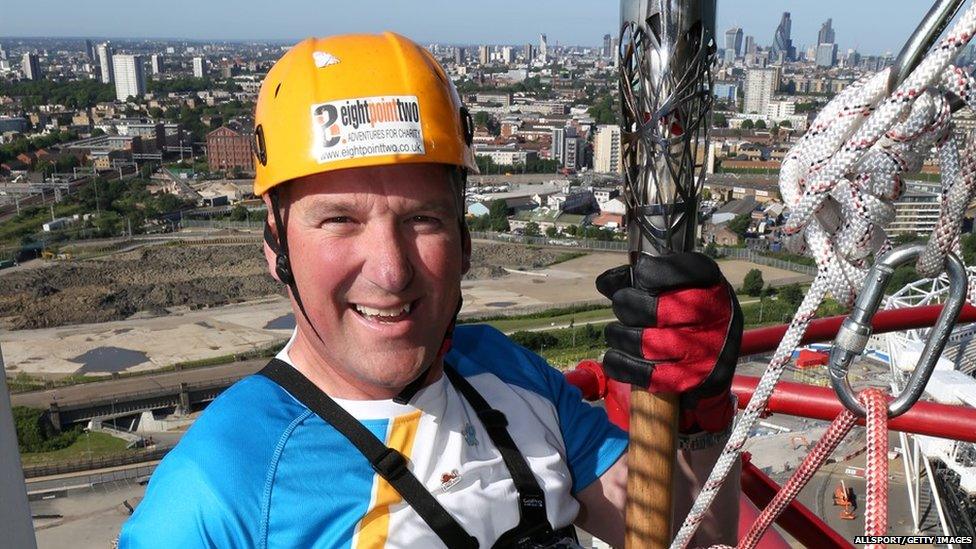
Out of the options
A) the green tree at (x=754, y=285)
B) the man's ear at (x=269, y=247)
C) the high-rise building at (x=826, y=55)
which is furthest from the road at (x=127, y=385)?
the high-rise building at (x=826, y=55)

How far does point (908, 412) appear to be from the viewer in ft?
5.38

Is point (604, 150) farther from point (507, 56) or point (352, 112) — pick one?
point (507, 56)

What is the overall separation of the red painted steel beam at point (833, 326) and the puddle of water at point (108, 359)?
53.7 feet

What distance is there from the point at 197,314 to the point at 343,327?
20.2 m

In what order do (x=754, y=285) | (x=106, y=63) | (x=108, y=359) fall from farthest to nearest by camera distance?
(x=106, y=63) < (x=754, y=285) < (x=108, y=359)

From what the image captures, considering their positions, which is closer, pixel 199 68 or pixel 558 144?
pixel 558 144

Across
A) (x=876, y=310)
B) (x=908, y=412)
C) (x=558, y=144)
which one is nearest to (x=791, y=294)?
(x=908, y=412)

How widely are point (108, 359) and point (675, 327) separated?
58.6 feet

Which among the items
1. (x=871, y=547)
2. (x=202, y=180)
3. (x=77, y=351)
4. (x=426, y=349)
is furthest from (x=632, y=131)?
(x=202, y=180)

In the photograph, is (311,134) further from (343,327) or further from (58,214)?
(58,214)

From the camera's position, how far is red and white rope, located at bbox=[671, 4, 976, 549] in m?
0.73

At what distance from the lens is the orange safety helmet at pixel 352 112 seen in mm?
1000

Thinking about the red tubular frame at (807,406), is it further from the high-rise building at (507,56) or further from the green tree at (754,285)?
the high-rise building at (507,56)

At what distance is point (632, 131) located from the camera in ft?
3.30
